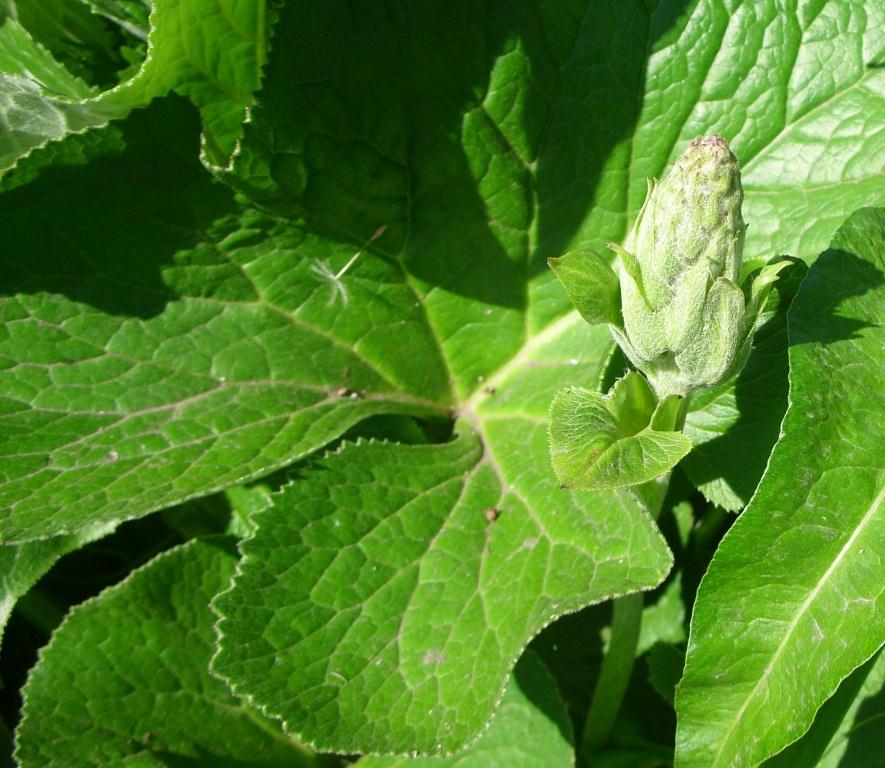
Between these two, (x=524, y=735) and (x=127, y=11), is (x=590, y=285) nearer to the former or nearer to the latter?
(x=524, y=735)

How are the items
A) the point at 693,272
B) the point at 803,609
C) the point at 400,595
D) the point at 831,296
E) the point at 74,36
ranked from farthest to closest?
the point at 74,36 → the point at 400,595 → the point at 831,296 → the point at 803,609 → the point at 693,272

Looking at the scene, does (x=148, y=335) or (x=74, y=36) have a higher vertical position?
(x=74, y=36)

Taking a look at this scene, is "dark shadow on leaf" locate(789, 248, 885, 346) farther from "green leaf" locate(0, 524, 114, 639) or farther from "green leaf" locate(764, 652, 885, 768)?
"green leaf" locate(0, 524, 114, 639)

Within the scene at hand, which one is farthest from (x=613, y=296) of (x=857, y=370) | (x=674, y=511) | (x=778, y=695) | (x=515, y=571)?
(x=674, y=511)

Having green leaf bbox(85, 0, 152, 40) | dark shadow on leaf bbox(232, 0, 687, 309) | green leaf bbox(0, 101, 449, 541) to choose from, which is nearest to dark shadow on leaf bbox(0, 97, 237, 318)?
green leaf bbox(0, 101, 449, 541)

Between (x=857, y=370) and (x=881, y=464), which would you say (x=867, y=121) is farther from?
(x=881, y=464)

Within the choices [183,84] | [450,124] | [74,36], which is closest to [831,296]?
[450,124]

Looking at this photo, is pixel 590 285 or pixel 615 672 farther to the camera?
pixel 615 672
